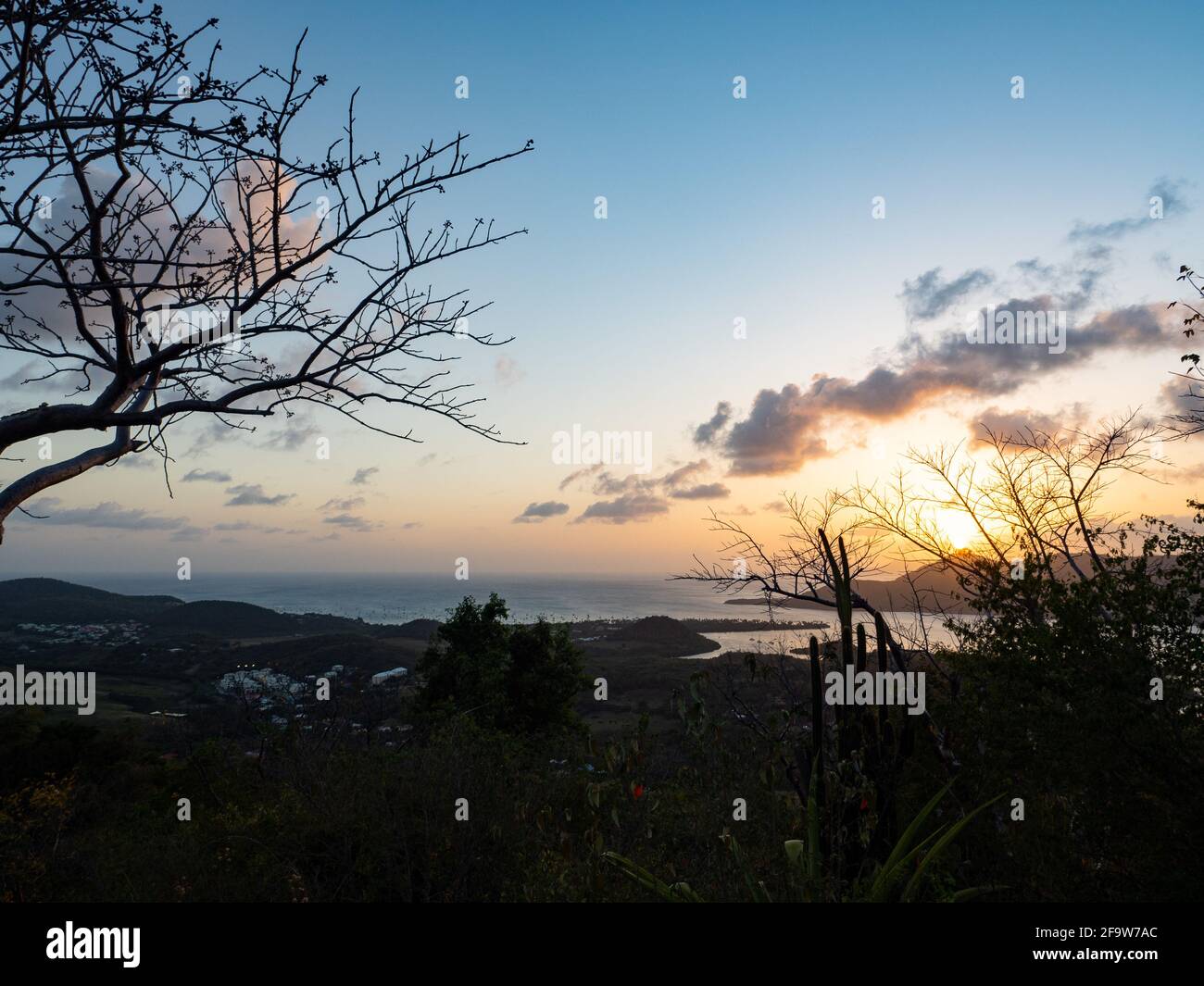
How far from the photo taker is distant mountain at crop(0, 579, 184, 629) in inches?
2213

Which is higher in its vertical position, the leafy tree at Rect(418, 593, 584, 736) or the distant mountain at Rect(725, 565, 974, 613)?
the distant mountain at Rect(725, 565, 974, 613)

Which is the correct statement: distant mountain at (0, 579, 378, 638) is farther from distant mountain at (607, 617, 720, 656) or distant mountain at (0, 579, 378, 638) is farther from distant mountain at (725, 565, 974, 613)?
distant mountain at (725, 565, 974, 613)

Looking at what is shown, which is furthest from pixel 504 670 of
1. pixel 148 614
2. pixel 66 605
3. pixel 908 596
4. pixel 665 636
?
pixel 66 605

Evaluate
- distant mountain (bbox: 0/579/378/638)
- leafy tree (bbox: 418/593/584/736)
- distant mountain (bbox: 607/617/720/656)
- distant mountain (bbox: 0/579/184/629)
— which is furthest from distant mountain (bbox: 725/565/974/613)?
distant mountain (bbox: 0/579/184/629)

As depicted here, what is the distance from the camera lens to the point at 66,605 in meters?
61.0

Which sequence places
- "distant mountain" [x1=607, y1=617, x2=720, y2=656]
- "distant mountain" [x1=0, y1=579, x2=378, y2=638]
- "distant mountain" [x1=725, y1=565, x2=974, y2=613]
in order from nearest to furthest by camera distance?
"distant mountain" [x1=725, y1=565, x2=974, y2=613], "distant mountain" [x1=607, y1=617, x2=720, y2=656], "distant mountain" [x1=0, y1=579, x2=378, y2=638]

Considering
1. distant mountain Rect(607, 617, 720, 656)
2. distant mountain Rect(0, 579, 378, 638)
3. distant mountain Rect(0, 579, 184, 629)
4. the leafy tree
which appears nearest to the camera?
the leafy tree

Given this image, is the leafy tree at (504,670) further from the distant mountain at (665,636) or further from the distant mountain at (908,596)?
the distant mountain at (665,636)

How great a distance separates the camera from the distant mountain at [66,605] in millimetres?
56219

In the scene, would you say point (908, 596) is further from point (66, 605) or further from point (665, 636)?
point (66, 605)

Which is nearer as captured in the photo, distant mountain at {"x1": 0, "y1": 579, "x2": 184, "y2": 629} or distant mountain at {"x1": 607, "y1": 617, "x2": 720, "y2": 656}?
distant mountain at {"x1": 607, "y1": 617, "x2": 720, "y2": 656}

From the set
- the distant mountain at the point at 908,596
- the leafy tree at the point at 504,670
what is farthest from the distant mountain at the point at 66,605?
the distant mountain at the point at 908,596

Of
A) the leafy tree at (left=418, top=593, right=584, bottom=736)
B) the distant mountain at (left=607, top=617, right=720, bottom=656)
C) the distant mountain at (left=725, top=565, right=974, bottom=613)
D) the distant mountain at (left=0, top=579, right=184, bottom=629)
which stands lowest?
the distant mountain at (left=607, top=617, right=720, bottom=656)
